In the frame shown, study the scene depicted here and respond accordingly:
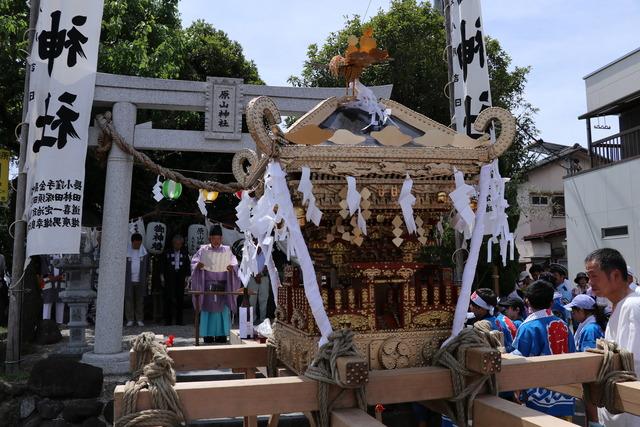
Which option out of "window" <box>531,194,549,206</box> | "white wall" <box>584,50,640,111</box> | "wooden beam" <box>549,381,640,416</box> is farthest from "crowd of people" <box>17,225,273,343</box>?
"window" <box>531,194,549,206</box>

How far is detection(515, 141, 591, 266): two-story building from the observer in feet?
71.7

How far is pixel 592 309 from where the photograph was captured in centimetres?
529

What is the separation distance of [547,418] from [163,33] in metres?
12.2

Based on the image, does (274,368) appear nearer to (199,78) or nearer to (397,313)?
(397,313)

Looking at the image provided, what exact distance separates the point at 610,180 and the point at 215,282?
35.0 ft

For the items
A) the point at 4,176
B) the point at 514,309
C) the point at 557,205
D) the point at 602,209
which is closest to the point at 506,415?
the point at 514,309

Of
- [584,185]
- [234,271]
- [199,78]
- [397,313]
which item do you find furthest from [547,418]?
[199,78]

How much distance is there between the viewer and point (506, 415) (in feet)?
6.44

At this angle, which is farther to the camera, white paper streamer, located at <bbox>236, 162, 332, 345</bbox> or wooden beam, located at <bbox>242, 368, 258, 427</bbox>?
wooden beam, located at <bbox>242, 368, 258, 427</bbox>

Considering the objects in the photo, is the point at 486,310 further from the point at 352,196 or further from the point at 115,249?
the point at 115,249

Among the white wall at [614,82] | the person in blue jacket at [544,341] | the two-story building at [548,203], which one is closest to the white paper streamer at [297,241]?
the person in blue jacket at [544,341]

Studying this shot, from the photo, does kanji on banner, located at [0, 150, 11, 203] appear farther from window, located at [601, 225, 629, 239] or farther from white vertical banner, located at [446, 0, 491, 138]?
window, located at [601, 225, 629, 239]

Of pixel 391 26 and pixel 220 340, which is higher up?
pixel 391 26

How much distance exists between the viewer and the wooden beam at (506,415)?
181 centimetres
